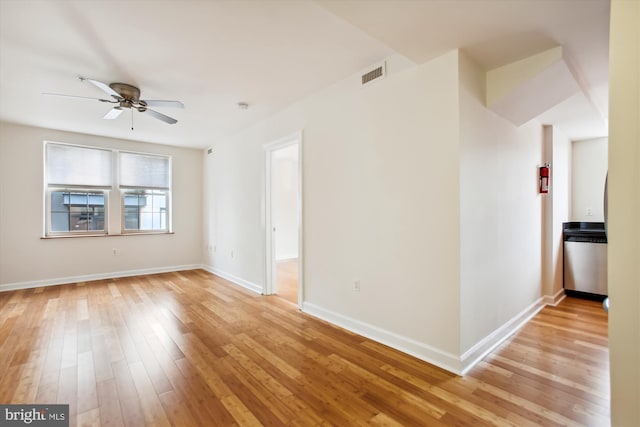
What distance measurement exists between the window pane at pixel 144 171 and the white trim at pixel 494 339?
6231 mm

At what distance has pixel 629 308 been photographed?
1.07 meters

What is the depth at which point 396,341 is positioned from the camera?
266 cm

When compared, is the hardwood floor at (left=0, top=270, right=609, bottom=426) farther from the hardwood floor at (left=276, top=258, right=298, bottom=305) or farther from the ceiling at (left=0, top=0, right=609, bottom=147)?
the ceiling at (left=0, top=0, right=609, bottom=147)

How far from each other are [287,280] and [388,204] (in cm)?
324

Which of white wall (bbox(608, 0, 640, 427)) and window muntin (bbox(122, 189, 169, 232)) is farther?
window muntin (bbox(122, 189, 169, 232))

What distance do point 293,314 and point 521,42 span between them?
3.43m

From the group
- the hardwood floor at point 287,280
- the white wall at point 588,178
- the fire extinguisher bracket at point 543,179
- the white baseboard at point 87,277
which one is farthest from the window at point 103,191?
the white wall at point 588,178

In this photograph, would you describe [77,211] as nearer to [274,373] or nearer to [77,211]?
[77,211]

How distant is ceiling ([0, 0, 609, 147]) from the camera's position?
6.23 ft

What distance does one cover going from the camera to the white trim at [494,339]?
7.63ft

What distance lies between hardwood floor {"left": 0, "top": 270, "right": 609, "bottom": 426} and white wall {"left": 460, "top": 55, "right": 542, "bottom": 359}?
350 millimetres

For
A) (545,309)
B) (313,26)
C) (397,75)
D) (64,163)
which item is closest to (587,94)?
(397,75)

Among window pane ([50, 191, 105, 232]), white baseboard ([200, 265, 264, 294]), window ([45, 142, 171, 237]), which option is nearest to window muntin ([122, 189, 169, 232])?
window ([45, 142, 171, 237])

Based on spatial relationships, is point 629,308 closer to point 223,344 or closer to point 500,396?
point 500,396
